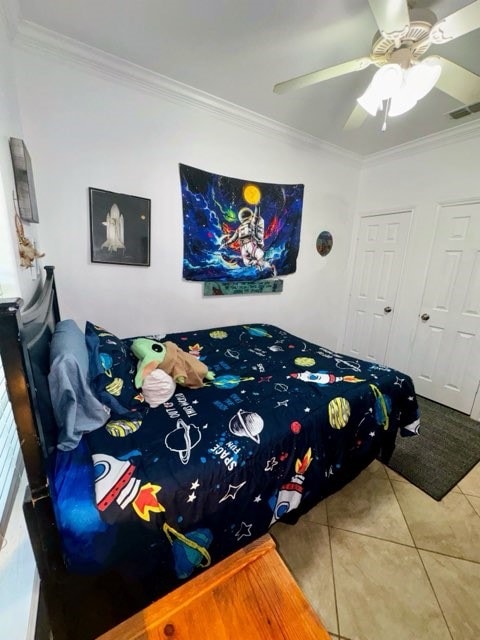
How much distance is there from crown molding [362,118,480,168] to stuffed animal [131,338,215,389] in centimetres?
306

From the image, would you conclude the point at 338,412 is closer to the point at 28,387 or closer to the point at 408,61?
the point at 28,387

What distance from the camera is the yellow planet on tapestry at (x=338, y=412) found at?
1.37 m

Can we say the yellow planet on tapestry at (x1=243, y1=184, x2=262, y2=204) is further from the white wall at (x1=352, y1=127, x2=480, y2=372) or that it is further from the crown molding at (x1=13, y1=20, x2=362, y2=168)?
the white wall at (x1=352, y1=127, x2=480, y2=372)

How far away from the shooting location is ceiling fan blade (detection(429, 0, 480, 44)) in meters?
0.95

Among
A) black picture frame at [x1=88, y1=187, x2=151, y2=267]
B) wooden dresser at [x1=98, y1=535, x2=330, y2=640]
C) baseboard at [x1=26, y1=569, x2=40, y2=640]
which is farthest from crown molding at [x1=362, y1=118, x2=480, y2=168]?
baseboard at [x1=26, y1=569, x2=40, y2=640]

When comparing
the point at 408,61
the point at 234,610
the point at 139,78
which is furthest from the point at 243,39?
the point at 234,610

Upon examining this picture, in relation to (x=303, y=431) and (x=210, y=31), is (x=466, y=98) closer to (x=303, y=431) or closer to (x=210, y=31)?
(x=210, y=31)

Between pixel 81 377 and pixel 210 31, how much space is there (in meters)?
1.97

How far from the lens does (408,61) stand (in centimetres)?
129

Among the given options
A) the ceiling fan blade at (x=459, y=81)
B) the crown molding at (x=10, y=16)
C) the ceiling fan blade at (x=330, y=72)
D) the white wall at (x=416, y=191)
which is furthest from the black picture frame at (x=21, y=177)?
the white wall at (x=416, y=191)

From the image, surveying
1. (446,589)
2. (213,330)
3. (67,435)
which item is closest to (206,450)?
(67,435)

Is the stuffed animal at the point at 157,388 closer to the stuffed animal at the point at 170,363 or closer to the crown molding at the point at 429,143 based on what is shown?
the stuffed animal at the point at 170,363

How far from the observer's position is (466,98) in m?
1.48

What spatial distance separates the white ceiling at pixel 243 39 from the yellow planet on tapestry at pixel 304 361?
76.6 inches
